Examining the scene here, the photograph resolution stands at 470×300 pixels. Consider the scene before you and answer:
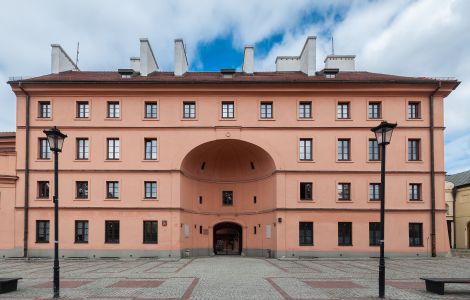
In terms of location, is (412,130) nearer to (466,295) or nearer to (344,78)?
(344,78)

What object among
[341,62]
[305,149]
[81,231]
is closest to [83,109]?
[81,231]

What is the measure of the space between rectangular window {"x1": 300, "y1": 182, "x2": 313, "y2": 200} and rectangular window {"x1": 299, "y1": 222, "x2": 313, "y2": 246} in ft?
7.04

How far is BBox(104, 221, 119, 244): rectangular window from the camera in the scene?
3372 cm

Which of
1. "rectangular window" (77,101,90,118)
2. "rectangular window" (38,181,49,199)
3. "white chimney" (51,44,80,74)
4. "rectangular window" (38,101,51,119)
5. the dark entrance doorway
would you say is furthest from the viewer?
the dark entrance doorway

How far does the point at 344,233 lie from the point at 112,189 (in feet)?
64.4

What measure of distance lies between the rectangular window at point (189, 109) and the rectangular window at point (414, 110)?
1834 centimetres

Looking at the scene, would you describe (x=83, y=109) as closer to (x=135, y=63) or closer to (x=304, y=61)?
(x=135, y=63)

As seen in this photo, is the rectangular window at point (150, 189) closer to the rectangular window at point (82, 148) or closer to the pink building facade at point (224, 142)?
the pink building facade at point (224, 142)

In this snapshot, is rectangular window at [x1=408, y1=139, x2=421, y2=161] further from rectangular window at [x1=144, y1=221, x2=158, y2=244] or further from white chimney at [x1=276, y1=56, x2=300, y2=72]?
rectangular window at [x1=144, y1=221, x2=158, y2=244]

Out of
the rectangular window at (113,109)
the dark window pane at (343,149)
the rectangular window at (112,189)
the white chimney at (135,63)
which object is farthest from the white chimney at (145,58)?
the dark window pane at (343,149)

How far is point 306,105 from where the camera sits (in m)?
35.2

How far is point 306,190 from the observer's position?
3450 centimetres

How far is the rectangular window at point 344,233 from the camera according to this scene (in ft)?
111

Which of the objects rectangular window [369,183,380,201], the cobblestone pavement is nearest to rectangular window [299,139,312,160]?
rectangular window [369,183,380,201]
